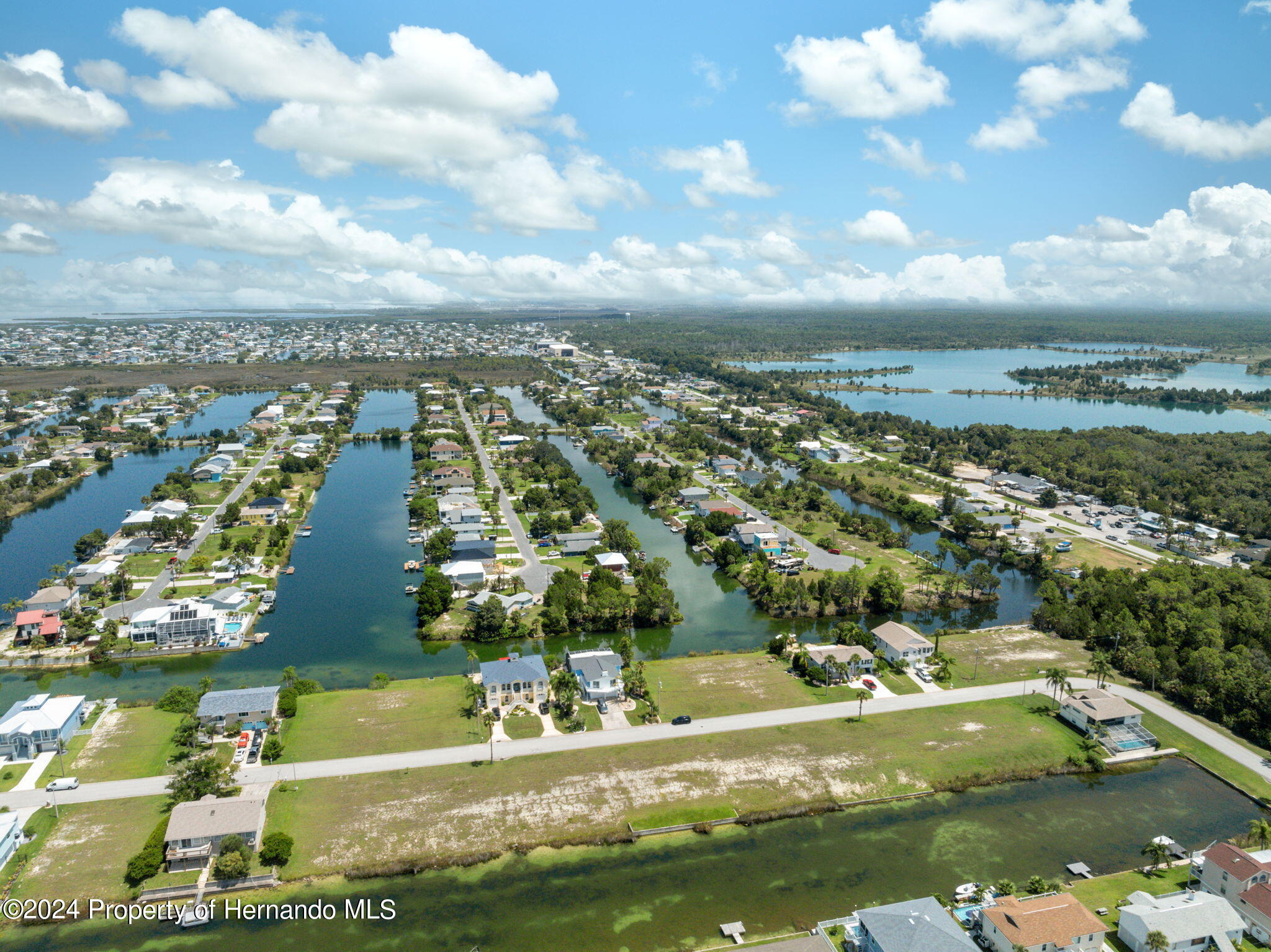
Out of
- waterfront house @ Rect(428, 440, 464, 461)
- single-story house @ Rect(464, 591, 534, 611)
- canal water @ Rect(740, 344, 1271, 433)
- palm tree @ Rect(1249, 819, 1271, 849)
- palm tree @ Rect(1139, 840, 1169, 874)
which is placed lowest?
palm tree @ Rect(1139, 840, 1169, 874)

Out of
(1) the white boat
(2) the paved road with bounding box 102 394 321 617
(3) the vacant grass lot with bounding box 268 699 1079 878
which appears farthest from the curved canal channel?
(1) the white boat

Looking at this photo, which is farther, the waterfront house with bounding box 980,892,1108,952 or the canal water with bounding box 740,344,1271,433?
the canal water with bounding box 740,344,1271,433

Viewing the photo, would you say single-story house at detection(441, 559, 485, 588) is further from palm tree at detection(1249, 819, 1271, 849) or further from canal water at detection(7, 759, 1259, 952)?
palm tree at detection(1249, 819, 1271, 849)

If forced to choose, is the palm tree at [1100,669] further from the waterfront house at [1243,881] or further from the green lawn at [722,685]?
the green lawn at [722,685]

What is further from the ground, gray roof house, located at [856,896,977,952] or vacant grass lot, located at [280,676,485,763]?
gray roof house, located at [856,896,977,952]

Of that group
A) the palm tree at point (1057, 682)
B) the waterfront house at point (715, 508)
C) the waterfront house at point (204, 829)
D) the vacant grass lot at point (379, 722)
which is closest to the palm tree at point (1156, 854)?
the palm tree at point (1057, 682)

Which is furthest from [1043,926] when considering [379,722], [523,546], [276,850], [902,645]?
[523,546]
